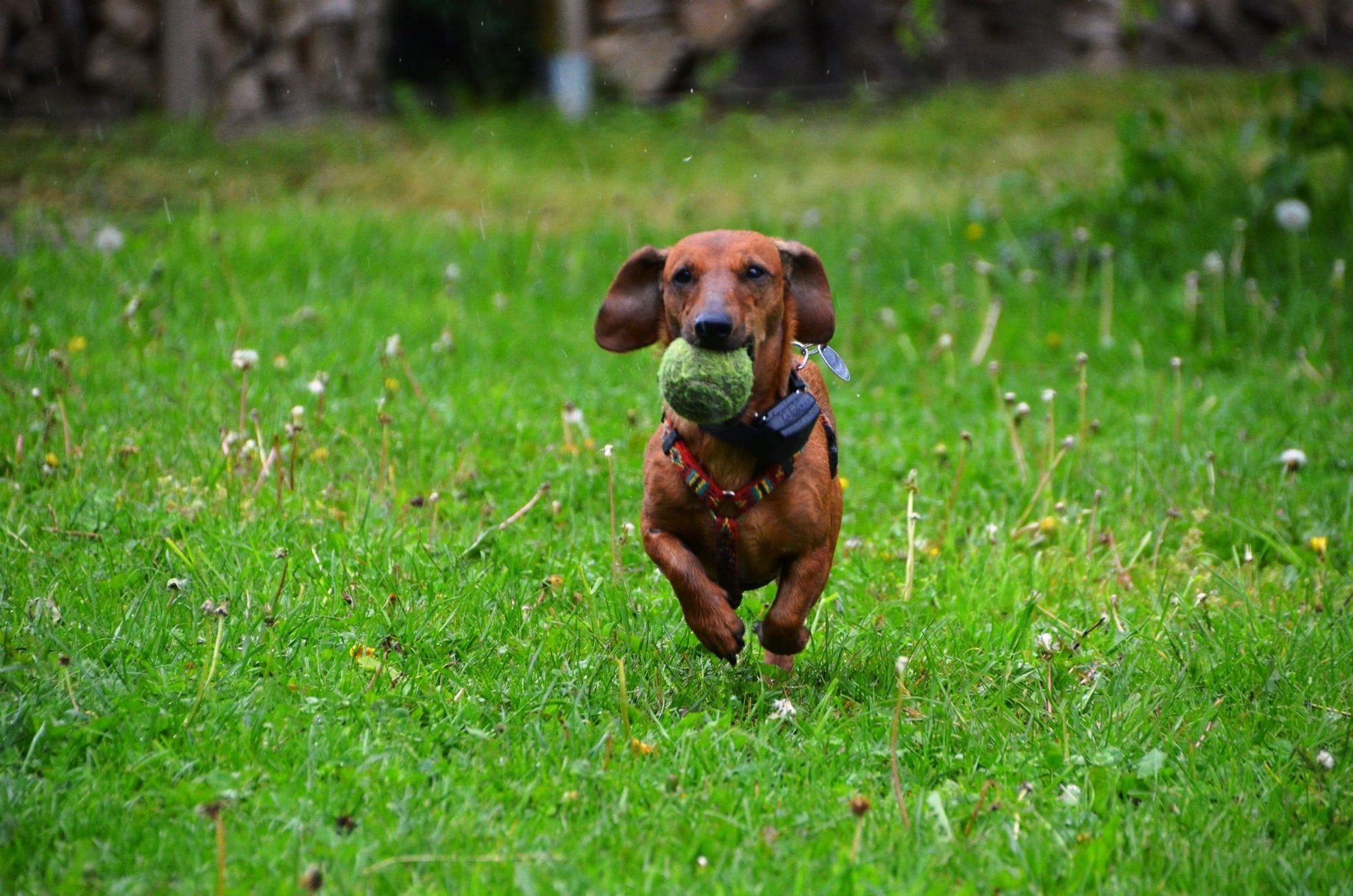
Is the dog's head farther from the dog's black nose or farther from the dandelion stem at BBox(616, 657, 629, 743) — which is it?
the dandelion stem at BBox(616, 657, 629, 743)

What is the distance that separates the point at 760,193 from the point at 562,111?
7.60 feet

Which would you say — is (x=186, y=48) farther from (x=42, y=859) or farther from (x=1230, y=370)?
(x=42, y=859)

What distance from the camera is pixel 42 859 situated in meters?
2.42

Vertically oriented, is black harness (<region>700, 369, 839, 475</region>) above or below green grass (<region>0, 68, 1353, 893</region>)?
above

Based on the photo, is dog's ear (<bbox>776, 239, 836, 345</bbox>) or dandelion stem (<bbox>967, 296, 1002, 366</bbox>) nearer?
dog's ear (<bbox>776, 239, 836, 345</bbox>)

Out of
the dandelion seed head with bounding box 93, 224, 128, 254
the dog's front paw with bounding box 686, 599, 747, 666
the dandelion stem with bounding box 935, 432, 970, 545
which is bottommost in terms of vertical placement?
the dandelion stem with bounding box 935, 432, 970, 545

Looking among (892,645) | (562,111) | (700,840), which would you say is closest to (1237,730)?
(892,645)

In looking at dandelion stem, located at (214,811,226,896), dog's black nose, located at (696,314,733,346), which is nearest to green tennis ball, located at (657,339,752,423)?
dog's black nose, located at (696,314,733,346)

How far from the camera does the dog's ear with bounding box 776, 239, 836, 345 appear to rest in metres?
3.34

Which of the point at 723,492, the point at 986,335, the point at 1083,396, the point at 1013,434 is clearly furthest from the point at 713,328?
the point at 986,335

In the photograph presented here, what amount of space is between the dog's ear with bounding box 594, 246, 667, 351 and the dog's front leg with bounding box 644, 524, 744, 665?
581 millimetres

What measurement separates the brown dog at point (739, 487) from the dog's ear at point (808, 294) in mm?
73

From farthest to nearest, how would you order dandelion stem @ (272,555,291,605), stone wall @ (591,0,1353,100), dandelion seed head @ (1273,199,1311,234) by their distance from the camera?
stone wall @ (591,0,1353,100), dandelion seed head @ (1273,199,1311,234), dandelion stem @ (272,555,291,605)

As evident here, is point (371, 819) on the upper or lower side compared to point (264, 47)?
lower
